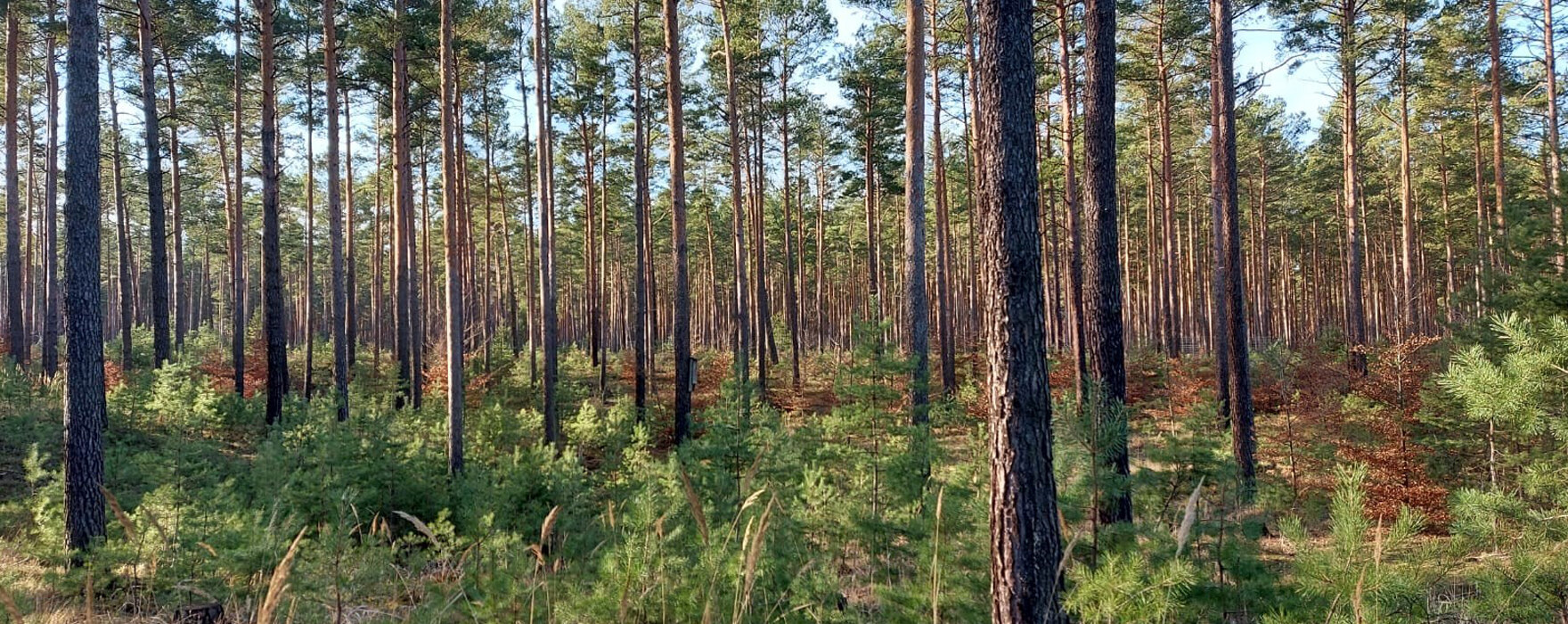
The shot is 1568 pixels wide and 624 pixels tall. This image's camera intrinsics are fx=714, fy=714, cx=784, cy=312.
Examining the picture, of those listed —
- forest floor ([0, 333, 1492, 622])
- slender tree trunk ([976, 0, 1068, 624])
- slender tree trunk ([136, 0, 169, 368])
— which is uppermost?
slender tree trunk ([136, 0, 169, 368])

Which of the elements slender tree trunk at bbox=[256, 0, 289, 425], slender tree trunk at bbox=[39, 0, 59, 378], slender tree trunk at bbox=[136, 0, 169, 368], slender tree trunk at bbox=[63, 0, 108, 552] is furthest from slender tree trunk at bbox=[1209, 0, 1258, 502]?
slender tree trunk at bbox=[39, 0, 59, 378]

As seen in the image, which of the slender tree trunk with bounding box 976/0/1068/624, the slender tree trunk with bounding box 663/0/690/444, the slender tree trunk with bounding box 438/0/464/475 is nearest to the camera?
the slender tree trunk with bounding box 976/0/1068/624

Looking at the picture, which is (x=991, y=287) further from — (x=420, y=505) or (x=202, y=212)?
(x=202, y=212)

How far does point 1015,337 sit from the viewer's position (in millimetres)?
3902

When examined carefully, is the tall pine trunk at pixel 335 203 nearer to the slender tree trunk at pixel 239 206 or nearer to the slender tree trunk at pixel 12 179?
the slender tree trunk at pixel 239 206

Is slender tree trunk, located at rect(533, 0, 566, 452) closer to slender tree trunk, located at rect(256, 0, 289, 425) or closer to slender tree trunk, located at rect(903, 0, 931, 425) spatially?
slender tree trunk, located at rect(256, 0, 289, 425)

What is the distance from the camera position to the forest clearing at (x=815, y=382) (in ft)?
12.7

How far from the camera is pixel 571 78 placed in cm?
2119

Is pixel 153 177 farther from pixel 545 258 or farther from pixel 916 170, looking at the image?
pixel 916 170

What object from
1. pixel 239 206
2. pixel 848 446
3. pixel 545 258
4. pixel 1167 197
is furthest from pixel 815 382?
pixel 239 206

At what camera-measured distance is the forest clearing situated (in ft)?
12.7

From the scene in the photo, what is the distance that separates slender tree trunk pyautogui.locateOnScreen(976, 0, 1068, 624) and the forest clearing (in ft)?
0.07

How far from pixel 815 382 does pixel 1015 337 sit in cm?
1858

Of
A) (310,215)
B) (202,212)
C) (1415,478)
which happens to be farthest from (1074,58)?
(202,212)
